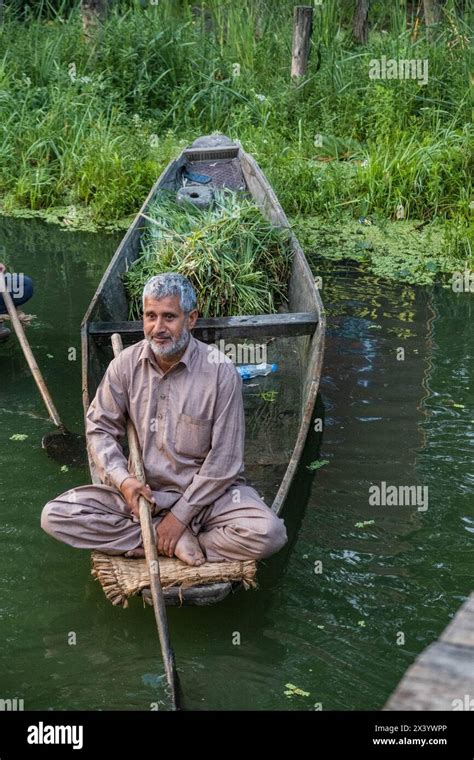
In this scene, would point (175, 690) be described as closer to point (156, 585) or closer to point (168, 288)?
point (156, 585)

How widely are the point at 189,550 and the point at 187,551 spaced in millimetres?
11

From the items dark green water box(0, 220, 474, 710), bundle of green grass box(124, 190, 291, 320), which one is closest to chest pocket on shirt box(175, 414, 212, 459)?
dark green water box(0, 220, 474, 710)

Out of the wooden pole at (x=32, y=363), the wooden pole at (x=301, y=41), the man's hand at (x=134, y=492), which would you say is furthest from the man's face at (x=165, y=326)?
the wooden pole at (x=301, y=41)

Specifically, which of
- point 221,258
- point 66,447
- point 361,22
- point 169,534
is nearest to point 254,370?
point 221,258

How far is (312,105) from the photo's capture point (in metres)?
10.9

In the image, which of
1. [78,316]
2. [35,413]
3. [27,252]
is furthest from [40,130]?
[35,413]

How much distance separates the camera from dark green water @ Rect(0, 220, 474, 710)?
3.76m

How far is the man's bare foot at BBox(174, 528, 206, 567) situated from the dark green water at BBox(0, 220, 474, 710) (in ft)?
1.09

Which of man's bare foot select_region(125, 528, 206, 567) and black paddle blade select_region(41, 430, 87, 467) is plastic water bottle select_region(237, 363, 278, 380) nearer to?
black paddle blade select_region(41, 430, 87, 467)

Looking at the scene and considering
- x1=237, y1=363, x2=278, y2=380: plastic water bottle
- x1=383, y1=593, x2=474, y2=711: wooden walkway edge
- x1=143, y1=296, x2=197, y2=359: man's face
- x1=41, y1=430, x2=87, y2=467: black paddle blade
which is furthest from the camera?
x1=237, y1=363, x2=278, y2=380: plastic water bottle

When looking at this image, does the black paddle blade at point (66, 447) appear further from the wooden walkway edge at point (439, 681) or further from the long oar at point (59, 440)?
the wooden walkway edge at point (439, 681)

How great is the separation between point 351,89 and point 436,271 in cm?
328

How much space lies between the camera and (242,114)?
424 inches

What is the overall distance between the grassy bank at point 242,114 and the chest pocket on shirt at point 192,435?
15.1ft
